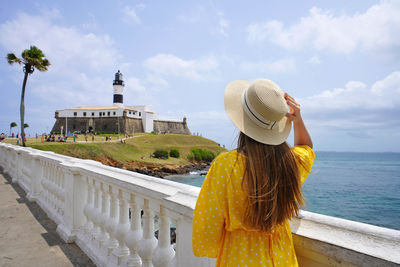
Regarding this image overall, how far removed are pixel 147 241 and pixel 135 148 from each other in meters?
41.0

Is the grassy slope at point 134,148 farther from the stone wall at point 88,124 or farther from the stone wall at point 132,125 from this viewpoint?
the stone wall at point 88,124

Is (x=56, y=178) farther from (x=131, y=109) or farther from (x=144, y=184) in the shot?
(x=131, y=109)

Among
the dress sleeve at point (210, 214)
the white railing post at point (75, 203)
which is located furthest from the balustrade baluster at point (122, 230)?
the dress sleeve at point (210, 214)

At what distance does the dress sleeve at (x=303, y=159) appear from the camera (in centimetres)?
121

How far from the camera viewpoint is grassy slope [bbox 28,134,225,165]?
1195 inches

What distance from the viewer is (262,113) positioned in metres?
1.06

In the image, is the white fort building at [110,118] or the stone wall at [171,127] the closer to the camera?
the white fort building at [110,118]

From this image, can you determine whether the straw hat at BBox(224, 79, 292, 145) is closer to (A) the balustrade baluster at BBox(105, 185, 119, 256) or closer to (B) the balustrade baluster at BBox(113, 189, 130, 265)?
Result: (B) the balustrade baluster at BBox(113, 189, 130, 265)

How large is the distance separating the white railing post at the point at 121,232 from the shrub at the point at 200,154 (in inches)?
1857

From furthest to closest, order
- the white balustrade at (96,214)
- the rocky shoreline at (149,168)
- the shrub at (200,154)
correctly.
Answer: the shrub at (200,154) < the rocky shoreline at (149,168) < the white balustrade at (96,214)

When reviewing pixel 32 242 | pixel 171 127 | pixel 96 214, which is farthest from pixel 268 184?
pixel 171 127

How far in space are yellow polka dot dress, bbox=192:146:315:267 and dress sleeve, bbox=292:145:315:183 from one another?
264 mm

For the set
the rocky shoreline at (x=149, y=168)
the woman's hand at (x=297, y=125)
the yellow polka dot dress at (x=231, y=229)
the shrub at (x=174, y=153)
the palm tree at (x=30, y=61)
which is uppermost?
the palm tree at (x=30, y=61)

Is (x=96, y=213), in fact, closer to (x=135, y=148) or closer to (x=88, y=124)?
(x=135, y=148)
